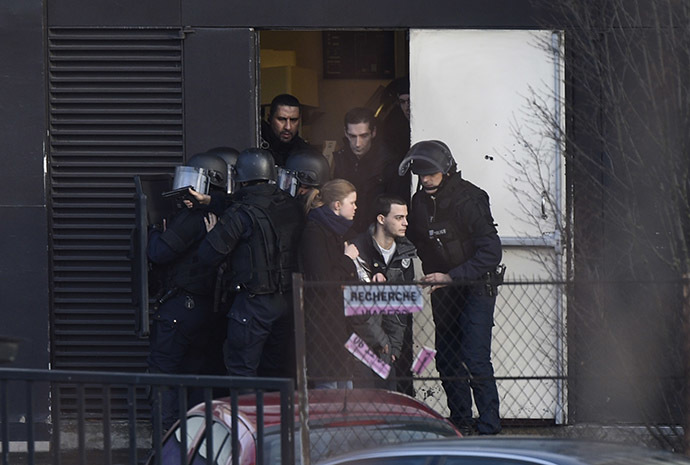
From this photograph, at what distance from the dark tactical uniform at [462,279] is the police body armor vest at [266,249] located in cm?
A: 103

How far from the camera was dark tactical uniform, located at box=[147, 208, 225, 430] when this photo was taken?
8.92 meters

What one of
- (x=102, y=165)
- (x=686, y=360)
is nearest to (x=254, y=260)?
(x=102, y=165)

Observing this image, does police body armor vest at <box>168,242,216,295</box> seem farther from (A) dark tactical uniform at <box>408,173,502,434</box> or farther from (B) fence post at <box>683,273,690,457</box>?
(B) fence post at <box>683,273,690,457</box>

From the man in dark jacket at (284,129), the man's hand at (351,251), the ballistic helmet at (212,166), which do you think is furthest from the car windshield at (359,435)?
the man in dark jacket at (284,129)

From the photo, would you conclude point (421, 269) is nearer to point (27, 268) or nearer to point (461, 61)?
point (461, 61)

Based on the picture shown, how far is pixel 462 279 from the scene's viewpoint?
8.80m

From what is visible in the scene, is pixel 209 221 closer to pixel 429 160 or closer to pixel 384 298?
pixel 429 160

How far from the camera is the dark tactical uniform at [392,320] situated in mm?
7773

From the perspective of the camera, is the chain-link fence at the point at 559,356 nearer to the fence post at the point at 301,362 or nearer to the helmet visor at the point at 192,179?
the fence post at the point at 301,362

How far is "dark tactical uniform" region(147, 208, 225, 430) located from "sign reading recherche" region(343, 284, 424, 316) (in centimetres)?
251

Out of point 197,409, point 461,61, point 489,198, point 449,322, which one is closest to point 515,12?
point 461,61

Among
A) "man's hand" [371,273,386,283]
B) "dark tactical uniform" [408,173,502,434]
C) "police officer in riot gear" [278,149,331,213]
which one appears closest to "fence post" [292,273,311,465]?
"dark tactical uniform" [408,173,502,434]

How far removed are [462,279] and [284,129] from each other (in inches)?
96.8

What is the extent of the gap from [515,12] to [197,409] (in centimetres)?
493
